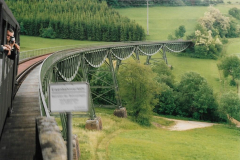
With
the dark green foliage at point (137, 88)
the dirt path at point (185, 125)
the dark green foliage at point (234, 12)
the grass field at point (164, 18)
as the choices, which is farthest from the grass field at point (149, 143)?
the dark green foliage at point (234, 12)

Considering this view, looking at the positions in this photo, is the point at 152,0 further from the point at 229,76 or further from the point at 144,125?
the point at 144,125

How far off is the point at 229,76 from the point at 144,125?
3144 cm

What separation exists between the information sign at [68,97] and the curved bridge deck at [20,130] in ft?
11.1

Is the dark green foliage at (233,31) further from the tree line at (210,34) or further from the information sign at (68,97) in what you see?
the information sign at (68,97)

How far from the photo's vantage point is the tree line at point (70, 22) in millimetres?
72438

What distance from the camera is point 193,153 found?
28.2 m

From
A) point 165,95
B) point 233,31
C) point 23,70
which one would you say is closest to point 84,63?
point 23,70

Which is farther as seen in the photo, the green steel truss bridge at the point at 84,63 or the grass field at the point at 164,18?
the grass field at the point at 164,18

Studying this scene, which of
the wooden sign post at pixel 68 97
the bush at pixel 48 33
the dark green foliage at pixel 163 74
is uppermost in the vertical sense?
the bush at pixel 48 33

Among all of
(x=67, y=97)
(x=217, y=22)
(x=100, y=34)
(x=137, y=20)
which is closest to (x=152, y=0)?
(x=137, y=20)

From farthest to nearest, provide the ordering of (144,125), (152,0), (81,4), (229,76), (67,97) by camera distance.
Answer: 1. (152,0)
2. (81,4)
3. (229,76)
4. (144,125)
5. (67,97)

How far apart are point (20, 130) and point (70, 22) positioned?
216 feet

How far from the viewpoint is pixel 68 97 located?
4.26 m

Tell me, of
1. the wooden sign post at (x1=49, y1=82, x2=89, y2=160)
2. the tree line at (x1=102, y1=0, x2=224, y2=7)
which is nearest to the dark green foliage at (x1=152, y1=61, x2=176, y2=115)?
the wooden sign post at (x1=49, y1=82, x2=89, y2=160)
